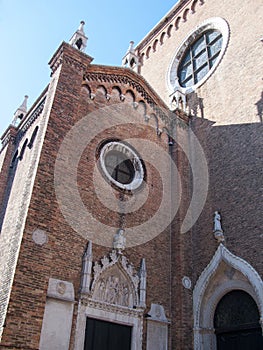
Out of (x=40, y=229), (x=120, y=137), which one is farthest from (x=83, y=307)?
(x=120, y=137)

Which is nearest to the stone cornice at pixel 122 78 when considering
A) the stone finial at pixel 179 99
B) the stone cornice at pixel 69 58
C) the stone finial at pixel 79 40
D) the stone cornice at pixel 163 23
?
the stone cornice at pixel 69 58

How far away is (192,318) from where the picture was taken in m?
10.4

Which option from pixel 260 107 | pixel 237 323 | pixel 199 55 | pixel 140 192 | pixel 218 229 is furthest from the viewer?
pixel 199 55

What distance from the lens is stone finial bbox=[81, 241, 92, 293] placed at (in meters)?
8.90

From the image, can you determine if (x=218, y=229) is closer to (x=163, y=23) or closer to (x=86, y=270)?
(x=86, y=270)

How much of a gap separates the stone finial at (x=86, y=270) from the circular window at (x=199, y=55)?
7.84 m

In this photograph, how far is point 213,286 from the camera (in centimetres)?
1055

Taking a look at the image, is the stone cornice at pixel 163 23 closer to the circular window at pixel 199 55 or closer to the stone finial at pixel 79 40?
the circular window at pixel 199 55

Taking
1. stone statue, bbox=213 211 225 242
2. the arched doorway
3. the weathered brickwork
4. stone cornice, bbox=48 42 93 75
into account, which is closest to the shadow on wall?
the weathered brickwork

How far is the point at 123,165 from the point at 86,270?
3823 millimetres

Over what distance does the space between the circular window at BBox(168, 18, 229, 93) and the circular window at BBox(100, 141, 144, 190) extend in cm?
423

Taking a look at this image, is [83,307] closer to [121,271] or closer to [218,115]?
[121,271]

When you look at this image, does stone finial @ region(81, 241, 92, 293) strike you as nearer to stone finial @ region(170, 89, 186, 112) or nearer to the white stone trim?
the white stone trim

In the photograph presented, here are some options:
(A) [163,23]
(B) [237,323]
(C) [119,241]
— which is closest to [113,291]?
(C) [119,241]
